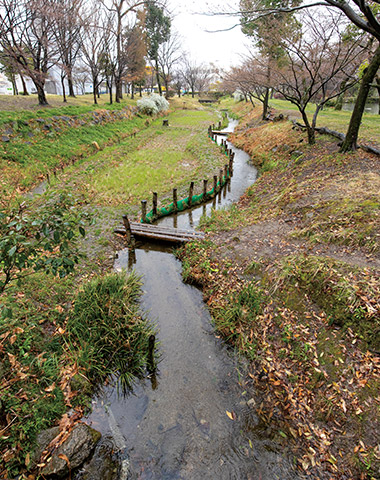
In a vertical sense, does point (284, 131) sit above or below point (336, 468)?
above

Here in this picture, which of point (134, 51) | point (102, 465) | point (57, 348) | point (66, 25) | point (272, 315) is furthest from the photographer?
point (134, 51)

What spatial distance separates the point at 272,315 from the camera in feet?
18.2

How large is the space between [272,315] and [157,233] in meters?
4.97

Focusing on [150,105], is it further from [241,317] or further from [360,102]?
[241,317]

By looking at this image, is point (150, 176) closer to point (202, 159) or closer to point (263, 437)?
point (202, 159)

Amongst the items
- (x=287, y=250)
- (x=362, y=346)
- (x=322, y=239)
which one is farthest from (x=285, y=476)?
(x=322, y=239)

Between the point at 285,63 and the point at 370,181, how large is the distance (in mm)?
10346

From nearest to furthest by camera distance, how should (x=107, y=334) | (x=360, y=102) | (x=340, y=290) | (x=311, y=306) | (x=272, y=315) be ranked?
(x=340, y=290), (x=107, y=334), (x=311, y=306), (x=272, y=315), (x=360, y=102)

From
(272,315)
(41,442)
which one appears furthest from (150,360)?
(272,315)

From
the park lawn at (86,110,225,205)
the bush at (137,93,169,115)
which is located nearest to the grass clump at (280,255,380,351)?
the park lawn at (86,110,225,205)

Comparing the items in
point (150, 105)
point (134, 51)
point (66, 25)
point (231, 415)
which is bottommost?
point (231, 415)

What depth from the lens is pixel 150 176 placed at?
14.3m

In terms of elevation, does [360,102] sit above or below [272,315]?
above

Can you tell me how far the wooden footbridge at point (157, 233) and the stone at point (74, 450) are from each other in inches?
223
